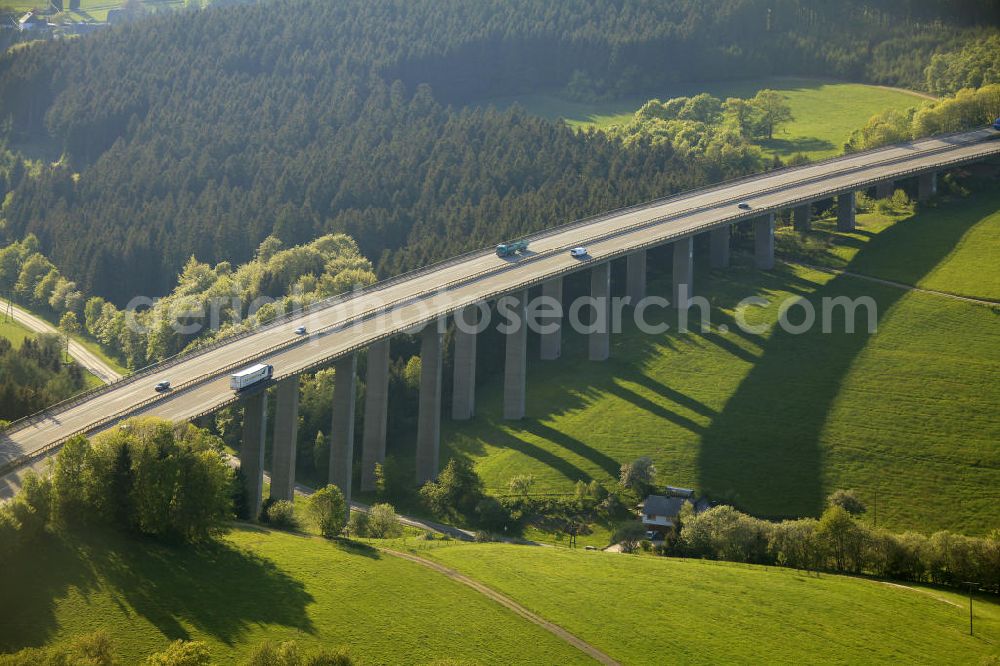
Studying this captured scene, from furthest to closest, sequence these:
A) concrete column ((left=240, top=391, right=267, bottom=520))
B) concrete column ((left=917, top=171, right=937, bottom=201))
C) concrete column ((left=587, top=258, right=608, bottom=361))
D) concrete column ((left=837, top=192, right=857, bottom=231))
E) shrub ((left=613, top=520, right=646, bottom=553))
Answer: concrete column ((left=917, top=171, right=937, bottom=201))
concrete column ((left=837, top=192, right=857, bottom=231))
concrete column ((left=587, top=258, right=608, bottom=361))
concrete column ((left=240, top=391, right=267, bottom=520))
shrub ((left=613, top=520, right=646, bottom=553))

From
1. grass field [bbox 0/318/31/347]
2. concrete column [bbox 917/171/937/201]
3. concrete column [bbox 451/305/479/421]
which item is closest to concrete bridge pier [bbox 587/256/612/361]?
concrete column [bbox 451/305/479/421]

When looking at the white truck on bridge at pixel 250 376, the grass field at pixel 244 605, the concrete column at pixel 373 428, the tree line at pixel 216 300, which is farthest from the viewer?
the tree line at pixel 216 300

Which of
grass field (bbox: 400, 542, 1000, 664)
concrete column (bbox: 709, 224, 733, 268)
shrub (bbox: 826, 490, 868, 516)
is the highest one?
concrete column (bbox: 709, 224, 733, 268)

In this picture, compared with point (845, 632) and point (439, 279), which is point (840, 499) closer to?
point (845, 632)

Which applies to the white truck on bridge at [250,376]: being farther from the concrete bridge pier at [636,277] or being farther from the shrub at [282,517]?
the concrete bridge pier at [636,277]

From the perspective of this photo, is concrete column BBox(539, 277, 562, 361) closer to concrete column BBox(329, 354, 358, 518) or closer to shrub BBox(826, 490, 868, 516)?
concrete column BBox(329, 354, 358, 518)

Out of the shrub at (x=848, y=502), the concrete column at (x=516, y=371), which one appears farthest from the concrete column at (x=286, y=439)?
the shrub at (x=848, y=502)
